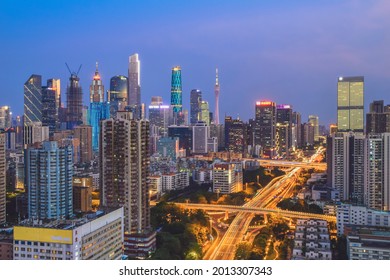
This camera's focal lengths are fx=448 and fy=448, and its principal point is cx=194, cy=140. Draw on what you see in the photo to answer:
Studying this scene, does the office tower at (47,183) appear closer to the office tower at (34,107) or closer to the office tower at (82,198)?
the office tower at (82,198)

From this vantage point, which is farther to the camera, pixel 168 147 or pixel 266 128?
pixel 266 128

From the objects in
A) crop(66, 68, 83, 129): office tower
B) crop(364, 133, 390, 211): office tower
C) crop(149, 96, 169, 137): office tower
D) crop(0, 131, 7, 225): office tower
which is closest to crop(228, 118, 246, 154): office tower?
crop(149, 96, 169, 137): office tower

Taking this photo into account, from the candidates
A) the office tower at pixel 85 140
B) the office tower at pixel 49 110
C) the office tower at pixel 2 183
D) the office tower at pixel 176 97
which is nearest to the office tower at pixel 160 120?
the office tower at pixel 176 97

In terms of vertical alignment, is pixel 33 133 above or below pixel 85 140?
above

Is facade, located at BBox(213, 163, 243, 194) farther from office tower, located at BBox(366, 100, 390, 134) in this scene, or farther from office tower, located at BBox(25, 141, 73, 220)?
office tower, located at BBox(25, 141, 73, 220)

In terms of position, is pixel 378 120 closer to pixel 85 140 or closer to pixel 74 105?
pixel 85 140

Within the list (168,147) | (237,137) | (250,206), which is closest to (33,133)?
(168,147)
